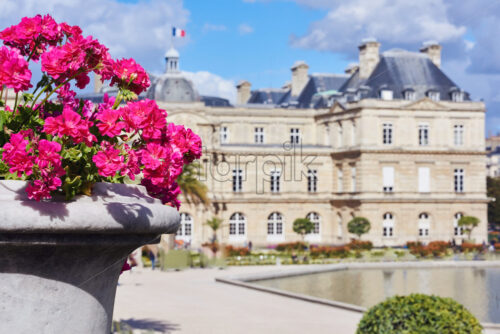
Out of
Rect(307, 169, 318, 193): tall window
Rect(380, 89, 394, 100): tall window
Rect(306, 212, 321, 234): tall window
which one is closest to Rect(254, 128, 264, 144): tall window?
Rect(307, 169, 318, 193): tall window

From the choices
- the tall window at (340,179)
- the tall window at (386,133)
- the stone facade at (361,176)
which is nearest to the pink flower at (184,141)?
the stone facade at (361,176)

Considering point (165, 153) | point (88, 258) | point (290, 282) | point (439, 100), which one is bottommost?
point (290, 282)

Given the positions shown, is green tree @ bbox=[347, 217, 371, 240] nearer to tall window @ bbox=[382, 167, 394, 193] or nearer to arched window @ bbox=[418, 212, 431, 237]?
tall window @ bbox=[382, 167, 394, 193]

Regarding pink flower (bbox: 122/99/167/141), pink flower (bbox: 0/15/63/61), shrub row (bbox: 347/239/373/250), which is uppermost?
pink flower (bbox: 0/15/63/61)

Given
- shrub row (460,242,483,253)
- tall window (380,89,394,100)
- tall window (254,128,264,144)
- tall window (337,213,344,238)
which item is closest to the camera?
shrub row (460,242,483,253)

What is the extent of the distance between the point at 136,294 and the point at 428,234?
36.1 metres

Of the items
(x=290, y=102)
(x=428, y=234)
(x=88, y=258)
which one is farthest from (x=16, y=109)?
(x=290, y=102)

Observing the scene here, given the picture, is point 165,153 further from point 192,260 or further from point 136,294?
point 192,260

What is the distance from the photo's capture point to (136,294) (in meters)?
22.8

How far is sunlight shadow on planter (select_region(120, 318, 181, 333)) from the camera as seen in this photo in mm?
15774

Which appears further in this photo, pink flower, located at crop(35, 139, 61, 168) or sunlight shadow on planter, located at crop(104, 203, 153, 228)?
sunlight shadow on planter, located at crop(104, 203, 153, 228)

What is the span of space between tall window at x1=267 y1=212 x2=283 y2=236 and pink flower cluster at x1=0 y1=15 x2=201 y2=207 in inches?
2065

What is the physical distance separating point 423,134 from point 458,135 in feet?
8.44

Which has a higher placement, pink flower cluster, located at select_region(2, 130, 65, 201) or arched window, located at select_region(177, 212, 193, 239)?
pink flower cluster, located at select_region(2, 130, 65, 201)
